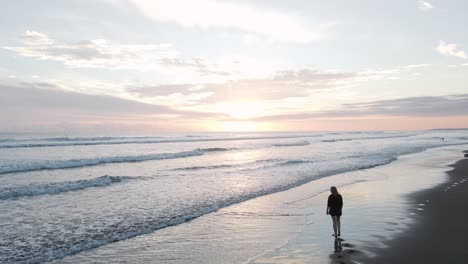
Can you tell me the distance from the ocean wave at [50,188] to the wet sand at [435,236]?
19.1 metres

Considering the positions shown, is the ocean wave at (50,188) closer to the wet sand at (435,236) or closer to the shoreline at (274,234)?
the shoreline at (274,234)

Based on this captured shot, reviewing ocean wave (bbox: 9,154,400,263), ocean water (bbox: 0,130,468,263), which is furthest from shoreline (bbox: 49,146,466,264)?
ocean wave (bbox: 9,154,400,263)

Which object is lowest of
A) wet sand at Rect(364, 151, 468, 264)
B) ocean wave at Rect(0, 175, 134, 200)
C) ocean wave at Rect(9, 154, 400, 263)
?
→ ocean wave at Rect(9, 154, 400, 263)

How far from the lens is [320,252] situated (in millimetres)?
10508

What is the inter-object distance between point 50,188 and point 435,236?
2084 cm

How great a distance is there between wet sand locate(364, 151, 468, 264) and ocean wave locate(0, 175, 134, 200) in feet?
62.8

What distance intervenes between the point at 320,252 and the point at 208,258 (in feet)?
10.3

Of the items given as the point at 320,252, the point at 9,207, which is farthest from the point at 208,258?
the point at 9,207

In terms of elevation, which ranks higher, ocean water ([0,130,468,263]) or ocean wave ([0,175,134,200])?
ocean wave ([0,175,134,200])

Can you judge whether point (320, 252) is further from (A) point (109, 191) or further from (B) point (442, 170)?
(B) point (442, 170)

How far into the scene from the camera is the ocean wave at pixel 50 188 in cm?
2128

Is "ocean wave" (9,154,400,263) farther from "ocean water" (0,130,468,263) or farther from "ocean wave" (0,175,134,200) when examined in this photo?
"ocean wave" (0,175,134,200)

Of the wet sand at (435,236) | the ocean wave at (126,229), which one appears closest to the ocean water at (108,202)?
the ocean wave at (126,229)

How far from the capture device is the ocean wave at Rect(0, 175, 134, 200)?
2128 centimetres
